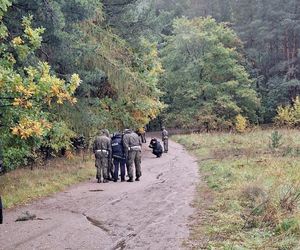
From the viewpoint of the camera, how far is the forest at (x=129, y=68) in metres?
10.9

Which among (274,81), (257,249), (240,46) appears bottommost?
(257,249)

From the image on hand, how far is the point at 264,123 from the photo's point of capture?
2320 inches

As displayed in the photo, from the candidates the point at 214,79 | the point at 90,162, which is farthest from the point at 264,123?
the point at 90,162

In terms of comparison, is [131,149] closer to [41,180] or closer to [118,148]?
[118,148]

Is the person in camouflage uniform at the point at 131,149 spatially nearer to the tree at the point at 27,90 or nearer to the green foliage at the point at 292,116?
the tree at the point at 27,90

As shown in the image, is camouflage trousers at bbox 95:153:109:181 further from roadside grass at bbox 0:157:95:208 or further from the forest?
the forest

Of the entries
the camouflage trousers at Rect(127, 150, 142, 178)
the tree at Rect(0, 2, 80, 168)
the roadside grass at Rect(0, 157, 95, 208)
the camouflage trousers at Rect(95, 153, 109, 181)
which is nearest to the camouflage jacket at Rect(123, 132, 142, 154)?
the camouflage trousers at Rect(127, 150, 142, 178)

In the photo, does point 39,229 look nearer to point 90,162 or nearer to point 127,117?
→ point 90,162

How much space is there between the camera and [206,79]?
5412cm

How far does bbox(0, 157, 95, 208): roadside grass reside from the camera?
12.5 meters

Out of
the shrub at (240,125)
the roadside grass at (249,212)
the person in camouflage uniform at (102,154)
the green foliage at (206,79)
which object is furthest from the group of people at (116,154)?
the green foliage at (206,79)

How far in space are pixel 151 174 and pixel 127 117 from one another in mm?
7701

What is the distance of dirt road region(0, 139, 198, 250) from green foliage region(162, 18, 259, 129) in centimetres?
3668

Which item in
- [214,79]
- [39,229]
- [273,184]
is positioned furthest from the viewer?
[214,79]
